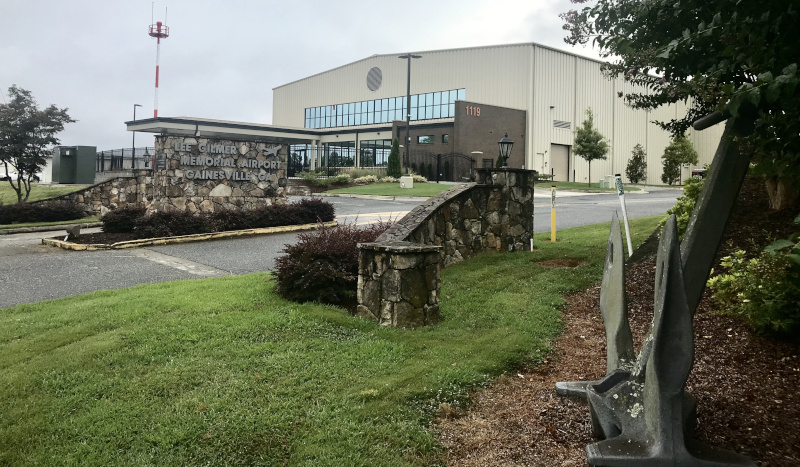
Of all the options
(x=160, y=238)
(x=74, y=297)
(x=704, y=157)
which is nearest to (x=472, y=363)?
(x=74, y=297)

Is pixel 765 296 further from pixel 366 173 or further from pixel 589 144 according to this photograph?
pixel 589 144

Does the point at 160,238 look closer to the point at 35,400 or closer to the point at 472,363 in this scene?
the point at 35,400

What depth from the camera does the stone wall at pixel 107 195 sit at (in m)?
22.8

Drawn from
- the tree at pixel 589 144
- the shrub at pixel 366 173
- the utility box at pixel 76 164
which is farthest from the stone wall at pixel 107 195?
the tree at pixel 589 144

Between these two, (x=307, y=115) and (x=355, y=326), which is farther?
(x=307, y=115)

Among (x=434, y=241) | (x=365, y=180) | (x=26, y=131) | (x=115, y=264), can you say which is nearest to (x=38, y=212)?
(x=26, y=131)

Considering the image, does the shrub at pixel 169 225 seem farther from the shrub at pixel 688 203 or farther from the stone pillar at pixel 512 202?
the shrub at pixel 688 203

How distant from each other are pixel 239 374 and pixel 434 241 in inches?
183

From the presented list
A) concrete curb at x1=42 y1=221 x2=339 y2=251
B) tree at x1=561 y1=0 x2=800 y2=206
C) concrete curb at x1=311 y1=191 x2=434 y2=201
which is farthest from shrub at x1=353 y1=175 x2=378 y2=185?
tree at x1=561 y1=0 x2=800 y2=206

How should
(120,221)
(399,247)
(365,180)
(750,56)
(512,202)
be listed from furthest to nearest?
(365,180), (120,221), (512,202), (399,247), (750,56)

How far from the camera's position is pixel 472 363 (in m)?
5.44

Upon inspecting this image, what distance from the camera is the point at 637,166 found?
51875 millimetres

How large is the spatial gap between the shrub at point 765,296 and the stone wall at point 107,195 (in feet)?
69.4

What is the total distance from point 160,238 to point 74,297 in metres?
6.31
